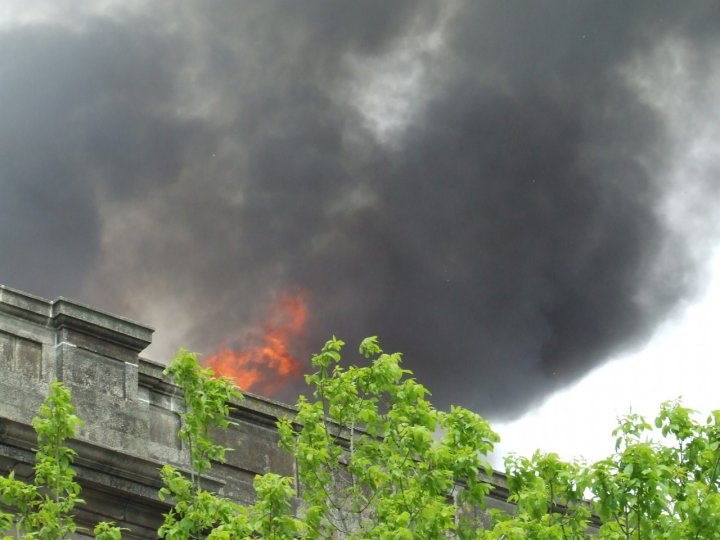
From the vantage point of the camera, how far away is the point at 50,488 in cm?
2183

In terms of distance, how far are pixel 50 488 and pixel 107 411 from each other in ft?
9.21

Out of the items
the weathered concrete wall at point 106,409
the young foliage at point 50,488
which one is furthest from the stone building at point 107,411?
the young foliage at point 50,488

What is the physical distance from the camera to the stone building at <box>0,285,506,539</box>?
2333cm

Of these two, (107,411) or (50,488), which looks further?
(107,411)

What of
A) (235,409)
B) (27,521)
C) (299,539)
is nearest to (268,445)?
(235,409)

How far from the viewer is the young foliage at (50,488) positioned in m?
21.3

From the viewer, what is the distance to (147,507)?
2394 centimetres

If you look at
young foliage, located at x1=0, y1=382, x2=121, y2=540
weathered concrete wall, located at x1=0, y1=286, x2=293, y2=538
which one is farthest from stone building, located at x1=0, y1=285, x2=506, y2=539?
young foliage, located at x1=0, y1=382, x2=121, y2=540

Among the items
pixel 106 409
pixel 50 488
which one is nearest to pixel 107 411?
pixel 106 409

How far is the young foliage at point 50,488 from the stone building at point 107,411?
0.65 m

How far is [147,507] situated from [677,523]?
713 cm

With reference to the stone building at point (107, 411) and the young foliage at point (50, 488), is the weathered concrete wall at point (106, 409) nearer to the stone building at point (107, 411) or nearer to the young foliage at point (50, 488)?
the stone building at point (107, 411)

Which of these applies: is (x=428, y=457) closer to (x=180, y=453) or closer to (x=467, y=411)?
(x=467, y=411)

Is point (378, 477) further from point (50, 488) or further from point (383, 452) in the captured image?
point (50, 488)
